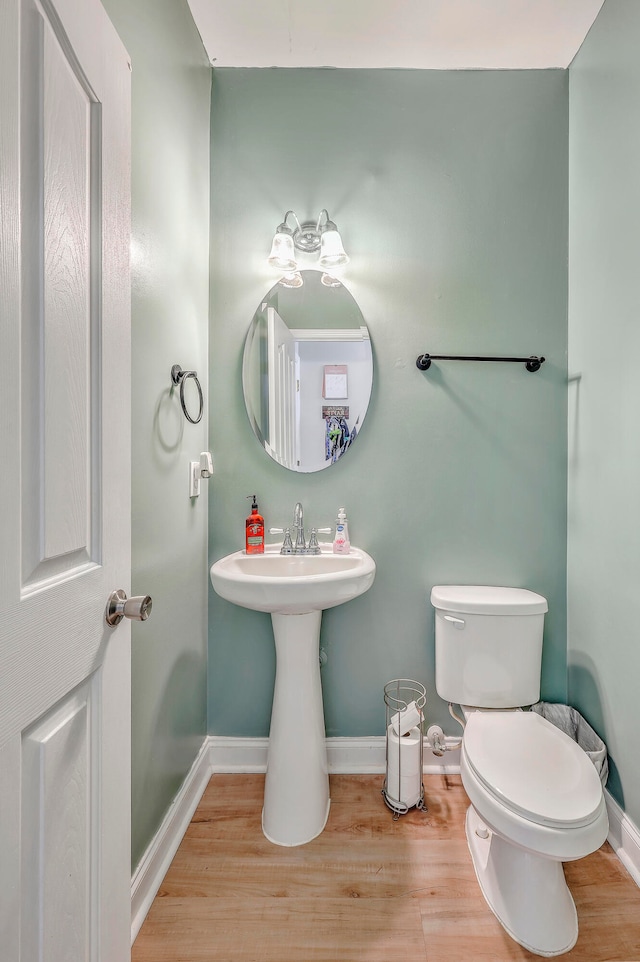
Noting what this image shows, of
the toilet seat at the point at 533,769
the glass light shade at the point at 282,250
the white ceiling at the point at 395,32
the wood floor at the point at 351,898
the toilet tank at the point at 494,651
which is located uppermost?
the white ceiling at the point at 395,32

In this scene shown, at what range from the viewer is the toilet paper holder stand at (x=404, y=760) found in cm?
159

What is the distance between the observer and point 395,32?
1631 millimetres

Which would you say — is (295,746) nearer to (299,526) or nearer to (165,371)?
(299,526)

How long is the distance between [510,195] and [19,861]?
2199 millimetres

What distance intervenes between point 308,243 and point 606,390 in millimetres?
1146

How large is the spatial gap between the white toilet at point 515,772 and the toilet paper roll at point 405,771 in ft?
0.60

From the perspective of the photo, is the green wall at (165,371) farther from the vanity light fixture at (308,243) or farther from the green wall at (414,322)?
the vanity light fixture at (308,243)

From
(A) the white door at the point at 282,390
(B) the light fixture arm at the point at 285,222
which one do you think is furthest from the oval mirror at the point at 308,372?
(B) the light fixture arm at the point at 285,222

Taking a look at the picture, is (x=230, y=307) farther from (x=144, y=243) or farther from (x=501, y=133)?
(x=501, y=133)

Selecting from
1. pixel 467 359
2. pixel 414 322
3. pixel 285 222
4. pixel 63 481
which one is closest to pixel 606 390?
pixel 467 359

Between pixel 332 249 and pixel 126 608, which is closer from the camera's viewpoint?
pixel 126 608

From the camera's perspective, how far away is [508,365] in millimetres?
1779

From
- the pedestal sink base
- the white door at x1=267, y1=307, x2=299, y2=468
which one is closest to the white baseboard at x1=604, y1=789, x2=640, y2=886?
the pedestal sink base

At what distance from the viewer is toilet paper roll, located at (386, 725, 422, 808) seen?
1.59 meters
